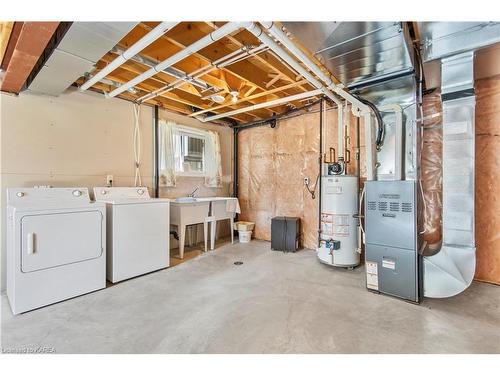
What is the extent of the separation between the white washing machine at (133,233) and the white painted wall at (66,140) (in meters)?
0.37

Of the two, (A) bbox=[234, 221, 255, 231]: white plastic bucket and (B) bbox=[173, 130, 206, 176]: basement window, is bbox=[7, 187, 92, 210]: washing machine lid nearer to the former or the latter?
(B) bbox=[173, 130, 206, 176]: basement window

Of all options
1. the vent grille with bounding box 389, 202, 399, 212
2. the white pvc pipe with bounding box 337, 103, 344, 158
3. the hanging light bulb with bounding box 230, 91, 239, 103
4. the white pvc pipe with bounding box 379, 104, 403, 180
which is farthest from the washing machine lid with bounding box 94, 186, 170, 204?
the white pvc pipe with bounding box 379, 104, 403, 180

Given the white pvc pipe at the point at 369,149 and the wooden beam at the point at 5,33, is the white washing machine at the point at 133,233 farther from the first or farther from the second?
the white pvc pipe at the point at 369,149

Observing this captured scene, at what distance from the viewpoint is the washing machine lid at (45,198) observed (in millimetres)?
2328

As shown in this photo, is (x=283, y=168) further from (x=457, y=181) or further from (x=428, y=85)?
(x=457, y=181)

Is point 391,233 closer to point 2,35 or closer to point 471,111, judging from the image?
point 471,111

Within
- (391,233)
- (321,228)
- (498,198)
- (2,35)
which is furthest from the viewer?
(321,228)

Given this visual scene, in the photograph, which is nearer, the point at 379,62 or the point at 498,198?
the point at 379,62

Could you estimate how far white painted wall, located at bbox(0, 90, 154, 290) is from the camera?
8.70 ft

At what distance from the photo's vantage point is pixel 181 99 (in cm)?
Answer: 379

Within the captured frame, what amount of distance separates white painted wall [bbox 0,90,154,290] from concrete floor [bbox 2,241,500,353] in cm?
132

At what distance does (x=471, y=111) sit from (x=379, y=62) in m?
0.92
